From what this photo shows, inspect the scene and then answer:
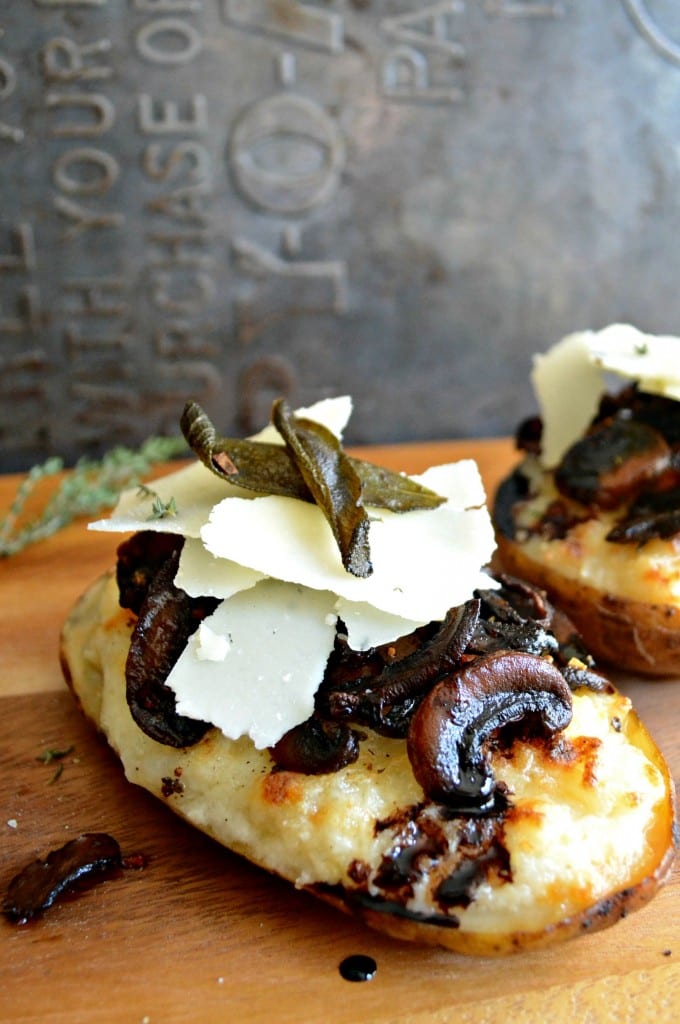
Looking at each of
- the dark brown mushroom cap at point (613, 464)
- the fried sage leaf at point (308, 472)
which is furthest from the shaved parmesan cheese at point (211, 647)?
the dark brown mushroom cap at point (613, 464)

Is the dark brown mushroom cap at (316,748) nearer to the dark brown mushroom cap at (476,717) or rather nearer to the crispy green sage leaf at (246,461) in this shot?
the dark brown mushroom cap at (476,717)

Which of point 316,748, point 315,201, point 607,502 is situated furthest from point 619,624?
point 315,201

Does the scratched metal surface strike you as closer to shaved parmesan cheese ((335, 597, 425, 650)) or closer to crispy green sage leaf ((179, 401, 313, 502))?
crispy green sage leaf ((179, 401, 313, 502))

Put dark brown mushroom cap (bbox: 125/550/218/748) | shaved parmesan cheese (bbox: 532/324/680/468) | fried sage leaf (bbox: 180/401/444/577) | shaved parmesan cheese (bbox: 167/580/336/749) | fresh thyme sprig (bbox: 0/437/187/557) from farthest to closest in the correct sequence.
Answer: fresh thyme sprig (bbox: 0/437/187/557)
shaved parmesan cheese (bbox: 532/324/680/468)
fried sage leaf (bbox: 180/401/444/577)
dark brown mushroom cap (bbox: 125/550/218/748)
shaved parmesan cheese (bbox: 167/580/336/749)

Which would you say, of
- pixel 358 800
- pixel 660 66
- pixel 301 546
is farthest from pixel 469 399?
pixel 358 800

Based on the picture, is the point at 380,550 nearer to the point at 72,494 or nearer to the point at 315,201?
the point at 72,494

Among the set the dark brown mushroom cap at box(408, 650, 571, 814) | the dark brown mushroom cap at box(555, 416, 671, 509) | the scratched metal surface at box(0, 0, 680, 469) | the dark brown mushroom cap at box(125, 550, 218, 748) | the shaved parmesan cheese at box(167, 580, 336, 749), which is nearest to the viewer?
the dark brown mushroom cap at box(408, 650, 571, 814)

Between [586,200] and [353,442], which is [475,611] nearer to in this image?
[353,442]

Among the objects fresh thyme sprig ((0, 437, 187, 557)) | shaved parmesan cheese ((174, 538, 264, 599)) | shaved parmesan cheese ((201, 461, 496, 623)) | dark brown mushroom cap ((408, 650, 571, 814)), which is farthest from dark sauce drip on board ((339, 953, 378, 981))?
fresh thyme sprig ((0, 437, 187, 557))
